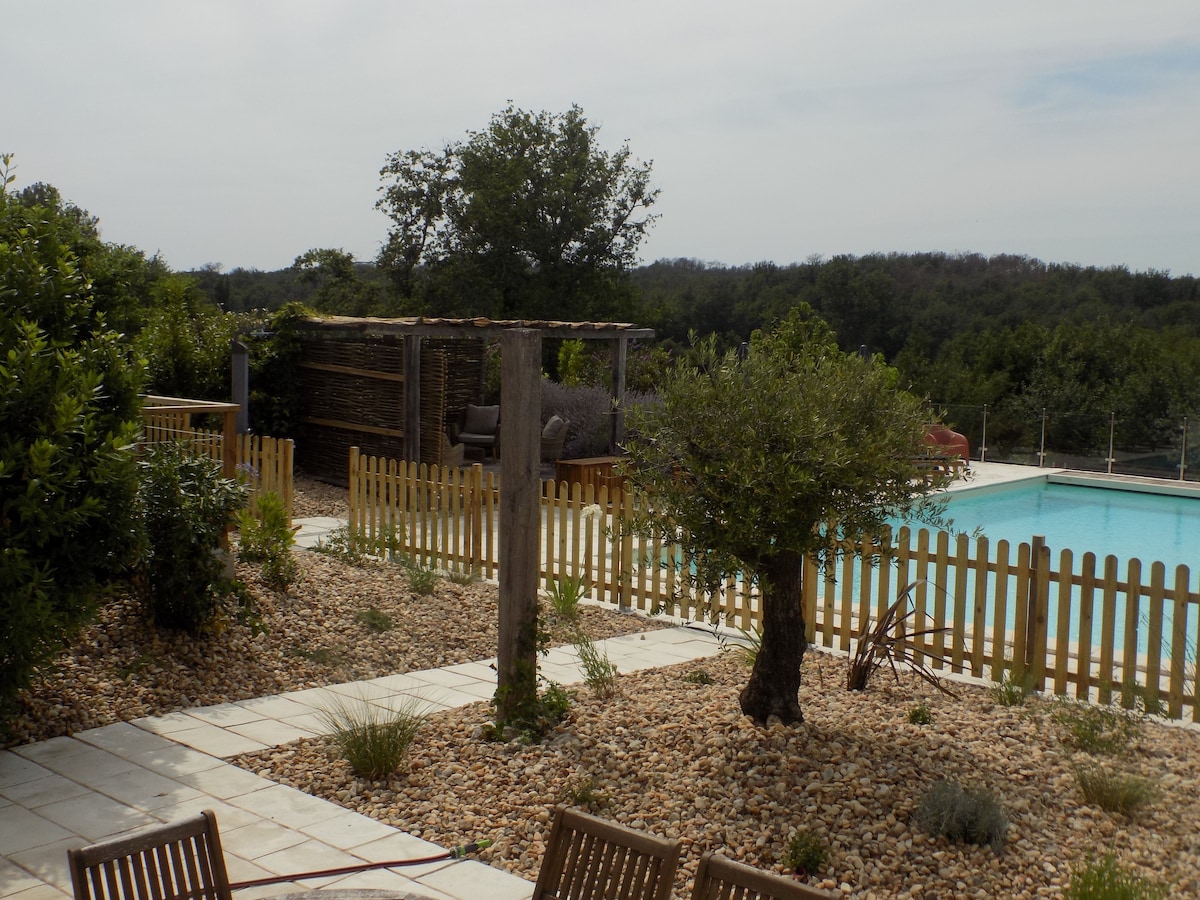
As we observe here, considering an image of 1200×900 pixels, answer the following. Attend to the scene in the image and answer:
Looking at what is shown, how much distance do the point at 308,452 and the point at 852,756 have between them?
11644 mm

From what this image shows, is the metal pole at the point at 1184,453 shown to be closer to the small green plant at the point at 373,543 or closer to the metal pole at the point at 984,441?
the metal pole at the point at 984,441

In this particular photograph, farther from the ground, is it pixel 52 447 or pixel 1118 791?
pixel 52 447

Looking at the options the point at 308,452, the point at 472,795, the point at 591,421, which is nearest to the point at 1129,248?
the point at 591,421

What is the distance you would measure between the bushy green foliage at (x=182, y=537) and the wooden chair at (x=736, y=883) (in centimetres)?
473

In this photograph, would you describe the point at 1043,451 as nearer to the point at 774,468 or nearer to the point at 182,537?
the point at 774,468

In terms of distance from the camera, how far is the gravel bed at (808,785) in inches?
156

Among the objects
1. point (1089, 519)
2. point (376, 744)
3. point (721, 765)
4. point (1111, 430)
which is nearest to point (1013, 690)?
point (721, 765)

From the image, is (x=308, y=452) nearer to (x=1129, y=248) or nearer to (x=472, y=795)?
(x=472, y=795)

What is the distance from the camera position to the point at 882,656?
242 inches

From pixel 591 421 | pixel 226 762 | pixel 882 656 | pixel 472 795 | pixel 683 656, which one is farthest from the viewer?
pixel 591 421

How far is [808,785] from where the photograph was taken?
4.54m

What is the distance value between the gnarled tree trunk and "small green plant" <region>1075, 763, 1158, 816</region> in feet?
4.41

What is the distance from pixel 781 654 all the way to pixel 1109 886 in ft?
6.71

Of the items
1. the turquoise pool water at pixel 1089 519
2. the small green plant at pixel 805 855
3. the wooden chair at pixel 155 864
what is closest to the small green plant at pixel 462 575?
the small green plant at pixel 805 855
